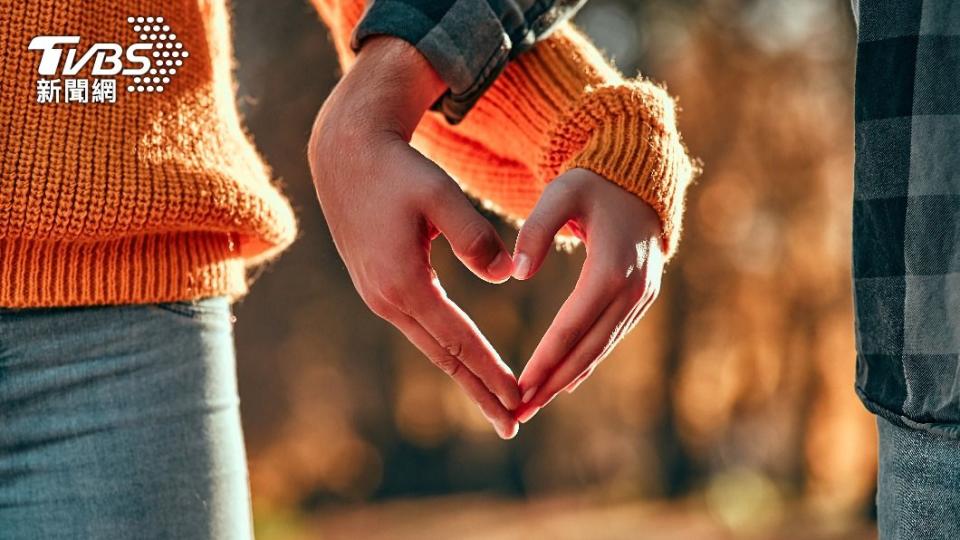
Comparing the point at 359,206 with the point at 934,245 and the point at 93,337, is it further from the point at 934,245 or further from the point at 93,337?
the point at 934,245

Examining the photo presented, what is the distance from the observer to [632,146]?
109cm

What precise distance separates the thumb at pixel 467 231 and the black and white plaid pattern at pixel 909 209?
35cm

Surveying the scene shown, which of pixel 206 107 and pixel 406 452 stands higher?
pixel 206 107

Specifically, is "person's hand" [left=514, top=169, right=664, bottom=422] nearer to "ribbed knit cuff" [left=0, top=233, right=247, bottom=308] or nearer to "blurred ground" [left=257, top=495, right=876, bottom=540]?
"ribbed knit cuff" [left=0, top=233, right=247, bottom=308]

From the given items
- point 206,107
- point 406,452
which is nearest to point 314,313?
point 406,452

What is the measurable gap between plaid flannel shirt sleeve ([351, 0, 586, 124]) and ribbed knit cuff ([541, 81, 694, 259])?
0.11 metres

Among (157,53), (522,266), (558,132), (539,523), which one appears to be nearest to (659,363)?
(539,523)

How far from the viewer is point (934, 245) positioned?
37.3 inches

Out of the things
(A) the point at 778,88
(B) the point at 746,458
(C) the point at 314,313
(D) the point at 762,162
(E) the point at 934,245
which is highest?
(E) the point at 934,245

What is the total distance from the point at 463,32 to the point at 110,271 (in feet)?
1.55

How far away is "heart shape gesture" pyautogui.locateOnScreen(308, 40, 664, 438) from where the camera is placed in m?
0.99

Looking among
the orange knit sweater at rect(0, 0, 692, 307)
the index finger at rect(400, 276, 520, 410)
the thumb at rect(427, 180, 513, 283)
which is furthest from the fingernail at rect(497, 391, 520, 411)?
the orange knit sweater at rect(0, 0, 692, 307)

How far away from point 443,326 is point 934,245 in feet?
1.50

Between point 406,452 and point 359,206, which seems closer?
point 359,206
